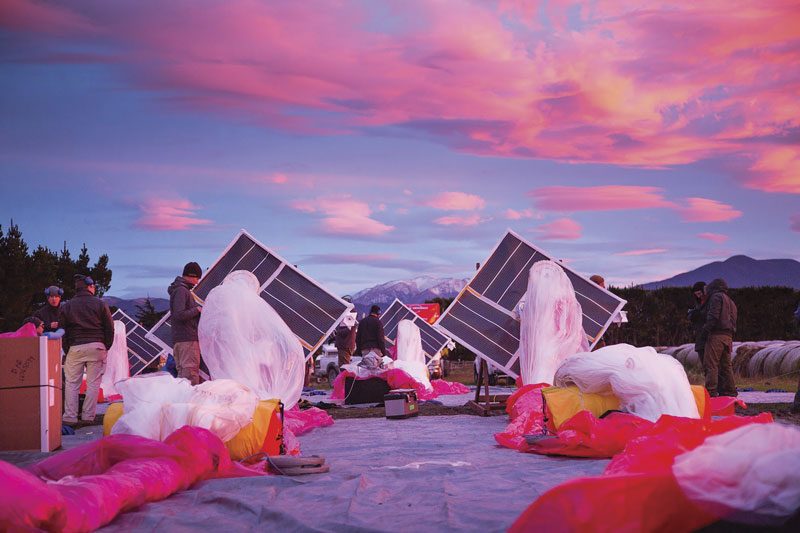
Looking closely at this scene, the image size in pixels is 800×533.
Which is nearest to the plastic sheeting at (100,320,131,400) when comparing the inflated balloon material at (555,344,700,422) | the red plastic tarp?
the inflated balloon material at (555,344,700,422)

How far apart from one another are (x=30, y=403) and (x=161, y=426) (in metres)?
2.26

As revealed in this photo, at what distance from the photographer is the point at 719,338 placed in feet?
36.3

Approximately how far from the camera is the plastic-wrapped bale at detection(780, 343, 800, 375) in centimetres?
1741

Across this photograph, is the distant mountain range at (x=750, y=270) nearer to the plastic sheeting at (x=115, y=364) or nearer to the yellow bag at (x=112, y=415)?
the plastic sheeting at (x=115, y=364)

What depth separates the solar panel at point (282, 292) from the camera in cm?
1086

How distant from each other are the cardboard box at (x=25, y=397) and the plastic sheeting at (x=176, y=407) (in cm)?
164

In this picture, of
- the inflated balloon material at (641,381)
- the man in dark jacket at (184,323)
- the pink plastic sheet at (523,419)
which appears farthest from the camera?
the man in dark jacket at (184,323)

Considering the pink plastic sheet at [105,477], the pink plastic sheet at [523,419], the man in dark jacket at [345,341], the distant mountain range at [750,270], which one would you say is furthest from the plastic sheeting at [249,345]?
the distant mountain range at [750,270]

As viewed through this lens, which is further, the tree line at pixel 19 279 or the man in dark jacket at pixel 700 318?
the tree line at pixel 19 279

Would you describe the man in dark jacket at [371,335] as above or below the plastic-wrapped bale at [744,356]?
above

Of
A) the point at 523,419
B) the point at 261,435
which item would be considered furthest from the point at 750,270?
the point at 261,435

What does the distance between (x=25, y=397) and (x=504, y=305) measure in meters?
7.23

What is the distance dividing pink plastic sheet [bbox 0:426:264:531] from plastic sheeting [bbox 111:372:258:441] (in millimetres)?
320

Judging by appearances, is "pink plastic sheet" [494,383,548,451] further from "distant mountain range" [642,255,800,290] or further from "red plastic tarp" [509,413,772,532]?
"distant mountain range" [642,255,800,290]
